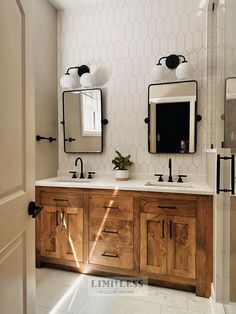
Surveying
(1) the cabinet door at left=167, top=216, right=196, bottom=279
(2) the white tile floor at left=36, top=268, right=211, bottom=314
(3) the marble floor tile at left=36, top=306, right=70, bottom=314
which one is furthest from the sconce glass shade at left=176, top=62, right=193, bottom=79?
(3) the marble floor tile at left=36, top=306, right=70, bottom=314

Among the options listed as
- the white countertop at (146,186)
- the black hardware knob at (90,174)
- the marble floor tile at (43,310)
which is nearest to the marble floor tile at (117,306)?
the marble floor tile at (43,310)

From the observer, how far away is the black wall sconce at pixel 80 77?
2.66 metres

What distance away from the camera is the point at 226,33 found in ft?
6.04

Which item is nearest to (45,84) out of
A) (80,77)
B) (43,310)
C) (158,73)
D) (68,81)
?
(68,81)

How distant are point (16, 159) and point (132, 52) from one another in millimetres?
2133

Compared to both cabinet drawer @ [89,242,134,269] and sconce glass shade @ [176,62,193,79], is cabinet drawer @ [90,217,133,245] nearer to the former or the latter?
cabinet drawer @ [89,242,134,269]

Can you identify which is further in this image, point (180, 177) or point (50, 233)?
point (180, 177)

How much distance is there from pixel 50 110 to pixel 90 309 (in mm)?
2162

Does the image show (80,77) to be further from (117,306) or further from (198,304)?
(198,304)

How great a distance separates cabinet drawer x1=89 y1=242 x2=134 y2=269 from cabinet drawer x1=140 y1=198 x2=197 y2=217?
43 centimetres

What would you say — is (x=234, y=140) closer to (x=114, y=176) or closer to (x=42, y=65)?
(x=114, y=176)

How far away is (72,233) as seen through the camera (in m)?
2.27

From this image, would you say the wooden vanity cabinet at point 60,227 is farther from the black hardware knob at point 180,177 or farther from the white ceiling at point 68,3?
the white ceiling at point 68,3

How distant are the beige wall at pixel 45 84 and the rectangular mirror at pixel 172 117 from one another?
123 centimetres
